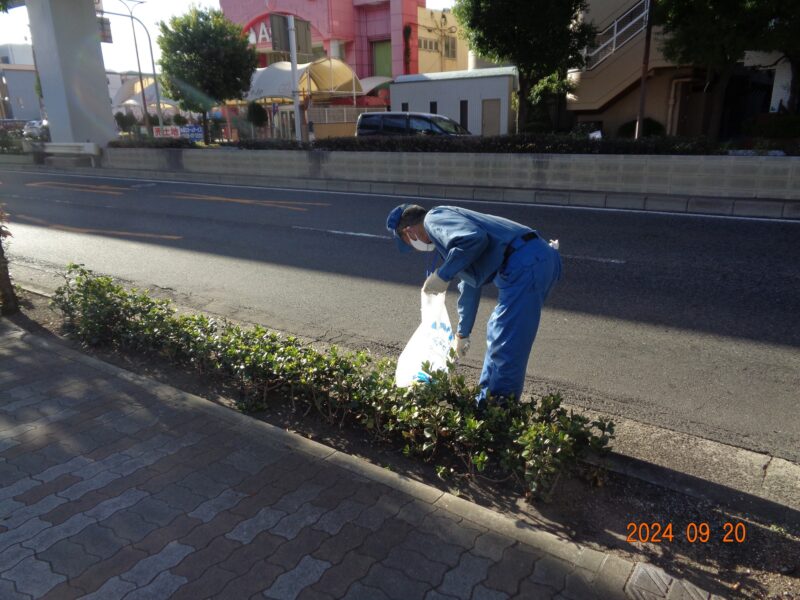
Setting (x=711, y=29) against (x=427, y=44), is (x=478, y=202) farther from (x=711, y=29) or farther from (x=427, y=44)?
(x=427, y=44)


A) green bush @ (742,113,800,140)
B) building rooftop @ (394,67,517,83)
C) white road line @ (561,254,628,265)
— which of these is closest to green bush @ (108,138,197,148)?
building rooftop @ (394,67,517,83)

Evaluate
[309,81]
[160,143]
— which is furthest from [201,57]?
[309,81]

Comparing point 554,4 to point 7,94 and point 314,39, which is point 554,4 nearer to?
point 314,39

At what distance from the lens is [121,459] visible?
320cm

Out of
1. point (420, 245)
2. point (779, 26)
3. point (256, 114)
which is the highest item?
point (779, 26)

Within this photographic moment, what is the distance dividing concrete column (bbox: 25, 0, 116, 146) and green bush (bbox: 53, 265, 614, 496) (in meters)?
22.5

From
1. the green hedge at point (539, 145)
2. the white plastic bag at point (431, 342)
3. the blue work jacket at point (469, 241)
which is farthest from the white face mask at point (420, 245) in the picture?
the green hedge at point (539, 145)

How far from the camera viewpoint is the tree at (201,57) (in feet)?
77.1

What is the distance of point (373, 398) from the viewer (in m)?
3.44

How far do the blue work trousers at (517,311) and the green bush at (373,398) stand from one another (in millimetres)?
191

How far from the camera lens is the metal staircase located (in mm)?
18656

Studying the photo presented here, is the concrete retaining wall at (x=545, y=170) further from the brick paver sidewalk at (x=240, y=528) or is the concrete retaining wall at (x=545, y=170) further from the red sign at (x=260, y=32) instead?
the red sign at (x=260, y=32)

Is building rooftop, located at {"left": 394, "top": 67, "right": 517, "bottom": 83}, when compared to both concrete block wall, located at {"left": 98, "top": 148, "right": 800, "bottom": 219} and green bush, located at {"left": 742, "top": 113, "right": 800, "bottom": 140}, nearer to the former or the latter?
concrete block wall, located at {"left": 98, "top": 148, "right": 800, "bottom": 219}

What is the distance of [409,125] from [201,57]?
11105 mm
